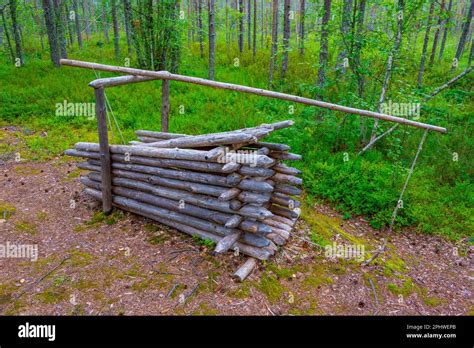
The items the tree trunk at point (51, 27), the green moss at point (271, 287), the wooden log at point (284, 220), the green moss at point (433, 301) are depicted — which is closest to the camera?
the green moss at point (271, 287)

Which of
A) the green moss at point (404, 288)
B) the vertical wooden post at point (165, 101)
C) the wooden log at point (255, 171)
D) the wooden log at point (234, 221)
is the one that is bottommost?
the green moss at point (404, 288)

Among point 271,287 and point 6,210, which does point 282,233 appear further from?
point 6,210

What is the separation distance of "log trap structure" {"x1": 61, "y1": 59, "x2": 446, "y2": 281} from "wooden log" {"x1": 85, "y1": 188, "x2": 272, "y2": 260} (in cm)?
2

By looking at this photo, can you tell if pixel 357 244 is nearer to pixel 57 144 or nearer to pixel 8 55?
pixel 57 144

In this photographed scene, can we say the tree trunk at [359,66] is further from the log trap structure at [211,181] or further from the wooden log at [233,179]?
the wooden log at [233,179]

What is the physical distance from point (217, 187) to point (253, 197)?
692mm

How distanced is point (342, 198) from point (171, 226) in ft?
12.6

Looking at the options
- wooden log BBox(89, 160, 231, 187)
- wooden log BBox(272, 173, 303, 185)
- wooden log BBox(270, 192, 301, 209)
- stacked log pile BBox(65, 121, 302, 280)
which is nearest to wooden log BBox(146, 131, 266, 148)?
stacked log pile BBox(65, 121, 302, 280)

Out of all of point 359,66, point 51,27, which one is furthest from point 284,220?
point 51,27

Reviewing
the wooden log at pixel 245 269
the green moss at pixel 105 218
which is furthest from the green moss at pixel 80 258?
the wooden log at pixel 245 269

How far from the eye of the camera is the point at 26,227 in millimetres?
6449

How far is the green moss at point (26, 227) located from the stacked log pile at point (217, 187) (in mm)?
1331

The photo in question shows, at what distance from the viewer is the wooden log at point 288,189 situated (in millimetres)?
5879

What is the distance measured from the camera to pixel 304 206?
23.7 ft
